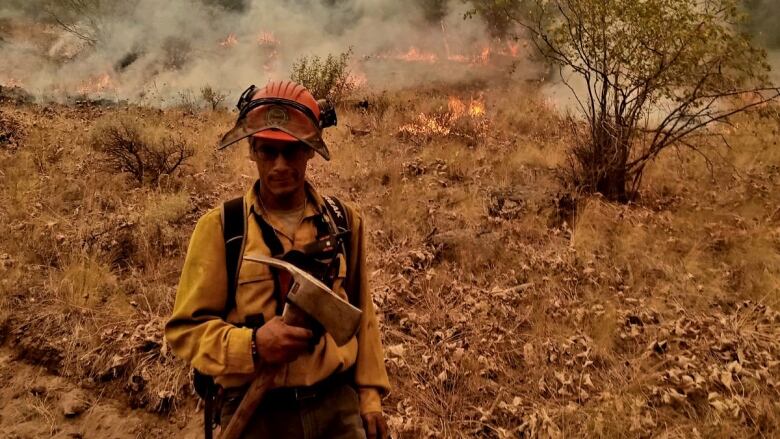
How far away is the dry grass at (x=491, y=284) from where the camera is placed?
301 cm

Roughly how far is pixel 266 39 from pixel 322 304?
16593 mm

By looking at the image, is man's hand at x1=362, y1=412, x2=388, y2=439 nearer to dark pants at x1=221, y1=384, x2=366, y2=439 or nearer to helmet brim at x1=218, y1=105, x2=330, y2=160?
dark pants at x1=221, y1=384, x2=366, y2=439

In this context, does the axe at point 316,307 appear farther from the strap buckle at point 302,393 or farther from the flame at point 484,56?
the flame at point 484,56

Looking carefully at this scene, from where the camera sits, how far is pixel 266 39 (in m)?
16.1

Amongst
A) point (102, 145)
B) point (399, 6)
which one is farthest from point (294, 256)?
Answer: point (399, 6)

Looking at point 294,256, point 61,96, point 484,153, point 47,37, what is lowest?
point 294,256

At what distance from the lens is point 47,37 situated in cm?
1816

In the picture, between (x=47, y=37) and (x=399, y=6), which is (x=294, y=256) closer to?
(x=399, y=6)

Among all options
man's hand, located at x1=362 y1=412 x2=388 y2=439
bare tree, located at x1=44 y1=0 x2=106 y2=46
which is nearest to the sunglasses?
man's hand, located at x1=362 y1=412 x2=388 y2=439

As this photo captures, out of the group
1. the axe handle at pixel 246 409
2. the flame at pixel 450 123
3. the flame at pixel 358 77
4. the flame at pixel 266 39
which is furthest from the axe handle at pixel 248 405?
the flame at pixel 266 39

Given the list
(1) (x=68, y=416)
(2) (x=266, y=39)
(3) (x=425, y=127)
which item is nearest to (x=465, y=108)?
(3) (x=425, y=127)

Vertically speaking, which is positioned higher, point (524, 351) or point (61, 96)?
point (61, 96)

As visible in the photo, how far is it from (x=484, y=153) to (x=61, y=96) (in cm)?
1080

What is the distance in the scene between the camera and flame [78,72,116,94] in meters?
13.0
